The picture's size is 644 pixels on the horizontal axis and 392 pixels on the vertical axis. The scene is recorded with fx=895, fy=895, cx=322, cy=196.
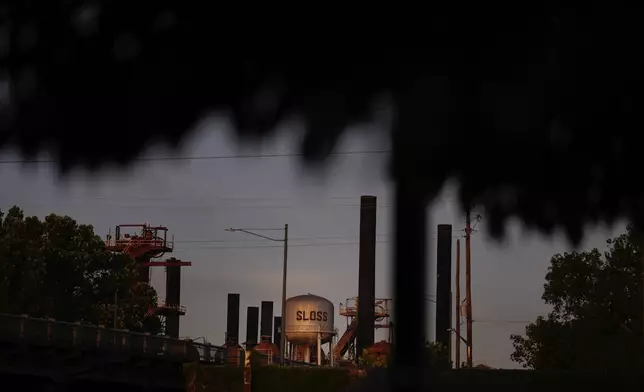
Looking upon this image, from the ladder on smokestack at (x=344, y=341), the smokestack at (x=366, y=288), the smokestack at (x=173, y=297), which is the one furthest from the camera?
the ladder on smokestack at (x=344, y=341)

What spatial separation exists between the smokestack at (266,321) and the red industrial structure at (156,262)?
21.2 m

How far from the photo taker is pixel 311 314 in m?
57.7

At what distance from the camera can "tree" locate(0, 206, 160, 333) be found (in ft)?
123

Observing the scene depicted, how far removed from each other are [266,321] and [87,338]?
50313 millimetres

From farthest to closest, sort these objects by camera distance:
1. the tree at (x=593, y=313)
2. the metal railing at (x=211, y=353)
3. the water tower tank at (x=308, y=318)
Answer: the water tower tank at (x=308, y=318) < the metal railing at (x=211, y=353) < the tree at (x=593, y=313)

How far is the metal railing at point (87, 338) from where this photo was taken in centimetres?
3011

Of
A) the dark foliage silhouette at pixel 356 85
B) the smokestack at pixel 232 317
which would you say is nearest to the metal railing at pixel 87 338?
the dark foliage silhouette at pixel 356 85

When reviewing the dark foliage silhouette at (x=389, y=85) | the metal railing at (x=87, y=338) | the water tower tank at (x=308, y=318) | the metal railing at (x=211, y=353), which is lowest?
the metal railing at (x=211, y=353)

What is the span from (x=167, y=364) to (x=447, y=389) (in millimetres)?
13963

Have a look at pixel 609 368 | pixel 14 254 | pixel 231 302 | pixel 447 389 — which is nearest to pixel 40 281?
pixel 14 254

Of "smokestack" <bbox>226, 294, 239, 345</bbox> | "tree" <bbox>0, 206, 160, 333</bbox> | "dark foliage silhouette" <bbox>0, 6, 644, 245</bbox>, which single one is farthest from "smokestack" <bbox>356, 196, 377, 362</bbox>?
"dark foliage silhouette" <bbox>0, 6, 644, 245</bbox>

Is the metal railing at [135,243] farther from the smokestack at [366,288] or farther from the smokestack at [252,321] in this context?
the smokestack at [252,321]

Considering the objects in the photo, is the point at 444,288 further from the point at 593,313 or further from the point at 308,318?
the point at 593,313

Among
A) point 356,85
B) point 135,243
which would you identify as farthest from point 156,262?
point 356,85
